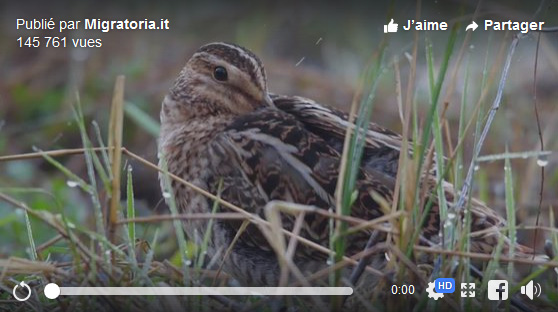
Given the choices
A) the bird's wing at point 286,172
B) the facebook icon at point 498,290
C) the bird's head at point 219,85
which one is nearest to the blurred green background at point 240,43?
the bird's head at point 219,85

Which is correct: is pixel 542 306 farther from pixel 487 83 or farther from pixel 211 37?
pixel 211 37

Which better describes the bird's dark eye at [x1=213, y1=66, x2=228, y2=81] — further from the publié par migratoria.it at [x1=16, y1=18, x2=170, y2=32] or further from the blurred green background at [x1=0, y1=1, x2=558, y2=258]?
the blurred green background at [x1=0, y1=1, x2=558, y2=258]

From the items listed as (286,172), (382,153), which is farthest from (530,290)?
(286,172)

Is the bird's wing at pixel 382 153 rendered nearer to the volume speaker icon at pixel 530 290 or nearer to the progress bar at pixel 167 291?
the volume speaker icon at pixel 530 290

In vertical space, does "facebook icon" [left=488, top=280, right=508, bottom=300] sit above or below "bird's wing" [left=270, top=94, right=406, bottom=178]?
below

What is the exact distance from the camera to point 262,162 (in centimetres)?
320

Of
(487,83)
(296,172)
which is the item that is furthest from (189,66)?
(487,83)

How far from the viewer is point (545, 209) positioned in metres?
4.30

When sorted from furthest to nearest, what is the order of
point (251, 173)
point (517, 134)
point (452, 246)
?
1. point (517, 134)
2. point (251, 173)
3. point (452, 246)

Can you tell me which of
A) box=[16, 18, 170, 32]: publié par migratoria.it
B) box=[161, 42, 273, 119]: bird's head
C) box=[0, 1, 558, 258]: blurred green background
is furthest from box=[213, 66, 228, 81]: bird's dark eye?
box=[0, 1, 558, 258]: blurred green background

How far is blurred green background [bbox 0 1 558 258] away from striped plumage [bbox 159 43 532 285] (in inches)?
27.8

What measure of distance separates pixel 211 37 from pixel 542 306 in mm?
2561

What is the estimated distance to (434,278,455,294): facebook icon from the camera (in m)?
2.68

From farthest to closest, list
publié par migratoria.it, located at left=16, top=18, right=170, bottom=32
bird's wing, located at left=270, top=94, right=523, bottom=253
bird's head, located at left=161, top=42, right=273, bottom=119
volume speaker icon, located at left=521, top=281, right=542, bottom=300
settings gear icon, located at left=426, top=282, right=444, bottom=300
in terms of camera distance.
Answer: publié par migratoria.it, located at left=16, top=18, right=170, bottom=32, bird's head, located at left=161, top=42, right=273, bottom=119, bird's wing, located at left=270, top=94, right=523, bottom=253, volume speaker icon, located at left=521, top=281, right=542, bottom=300, settings gear icon, located at left=426, top=282, right=444, bottom=300
